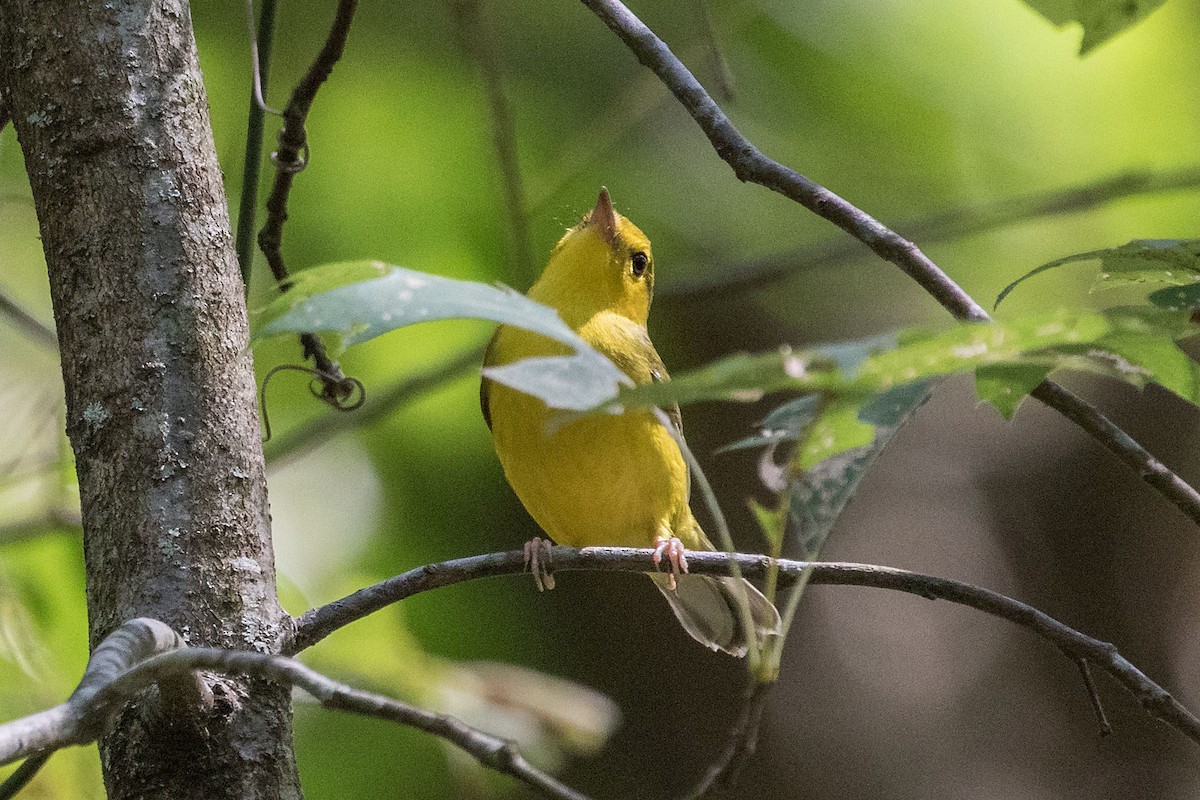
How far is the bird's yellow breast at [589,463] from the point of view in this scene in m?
3.47

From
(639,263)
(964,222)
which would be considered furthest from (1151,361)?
(639,263)

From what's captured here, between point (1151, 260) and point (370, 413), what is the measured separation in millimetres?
2324

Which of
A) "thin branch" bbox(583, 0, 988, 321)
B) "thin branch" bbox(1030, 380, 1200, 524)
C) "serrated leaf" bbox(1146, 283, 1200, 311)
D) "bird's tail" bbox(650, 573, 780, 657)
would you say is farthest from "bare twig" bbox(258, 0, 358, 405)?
"bird's tail" bbox(650, 573, 780, 657)

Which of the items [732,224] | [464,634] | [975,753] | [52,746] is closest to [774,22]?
[732,224]

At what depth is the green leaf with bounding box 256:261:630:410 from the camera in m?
1.08

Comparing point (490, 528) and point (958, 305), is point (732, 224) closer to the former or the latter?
point (490, 528)

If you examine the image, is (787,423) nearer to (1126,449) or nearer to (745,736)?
(745,736)

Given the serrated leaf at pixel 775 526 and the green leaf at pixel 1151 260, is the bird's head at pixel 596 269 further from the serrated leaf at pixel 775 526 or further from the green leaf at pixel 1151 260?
the serrated leaf at pixel 775 526

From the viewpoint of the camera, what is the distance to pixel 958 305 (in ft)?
5.71

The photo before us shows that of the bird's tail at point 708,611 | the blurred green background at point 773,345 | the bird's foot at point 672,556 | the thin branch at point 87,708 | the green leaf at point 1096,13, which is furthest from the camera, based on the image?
the blurred green background at point 773,345

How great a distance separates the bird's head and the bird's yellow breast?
0.25m

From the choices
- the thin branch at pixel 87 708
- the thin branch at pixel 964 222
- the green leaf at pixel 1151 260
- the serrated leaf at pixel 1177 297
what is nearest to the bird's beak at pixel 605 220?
the thin branch at pixel 964 222

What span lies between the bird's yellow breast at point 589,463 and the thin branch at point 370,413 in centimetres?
11

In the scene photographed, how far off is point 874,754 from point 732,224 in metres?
2.22
